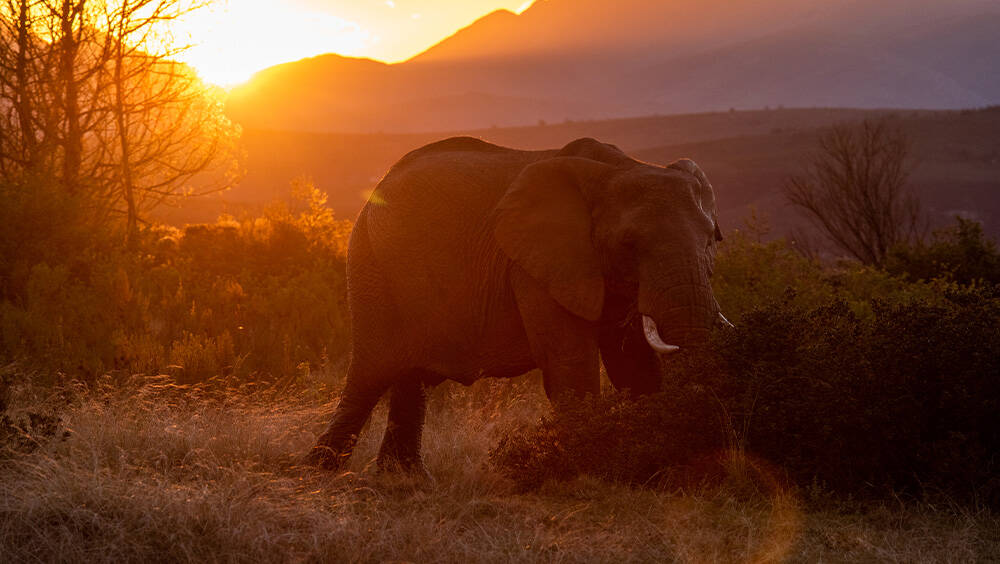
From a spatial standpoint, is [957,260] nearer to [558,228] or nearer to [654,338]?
[558,228]

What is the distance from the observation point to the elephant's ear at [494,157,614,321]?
18.9 feet

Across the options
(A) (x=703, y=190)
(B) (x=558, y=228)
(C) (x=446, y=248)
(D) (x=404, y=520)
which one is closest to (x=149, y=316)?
(C) (x=446, y=248)

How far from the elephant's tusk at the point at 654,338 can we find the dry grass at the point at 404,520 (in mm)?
853

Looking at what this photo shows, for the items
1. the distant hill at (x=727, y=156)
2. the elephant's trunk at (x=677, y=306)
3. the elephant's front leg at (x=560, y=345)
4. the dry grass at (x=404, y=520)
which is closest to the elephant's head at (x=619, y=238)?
the elephant's trunk at (x=677, y=306)

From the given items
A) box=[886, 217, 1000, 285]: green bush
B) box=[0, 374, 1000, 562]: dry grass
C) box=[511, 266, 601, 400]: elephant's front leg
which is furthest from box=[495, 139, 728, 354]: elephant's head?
box=[886, 217, 1000, 285]: green bush

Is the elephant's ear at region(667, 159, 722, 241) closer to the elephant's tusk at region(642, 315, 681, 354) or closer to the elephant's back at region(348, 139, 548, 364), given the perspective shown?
the elephant's back at region(348, 139, 548, 364)

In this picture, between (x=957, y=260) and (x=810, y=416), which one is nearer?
(x=810, y=416)

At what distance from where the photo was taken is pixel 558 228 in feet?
19.7

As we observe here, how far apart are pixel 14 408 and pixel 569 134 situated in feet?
376

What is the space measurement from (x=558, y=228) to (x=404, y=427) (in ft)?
6.59

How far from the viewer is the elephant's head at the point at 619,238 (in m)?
5.55

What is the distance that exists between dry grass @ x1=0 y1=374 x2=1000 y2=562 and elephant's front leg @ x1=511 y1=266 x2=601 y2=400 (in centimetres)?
58

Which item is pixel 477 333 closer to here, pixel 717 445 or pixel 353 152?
pixel 717 445

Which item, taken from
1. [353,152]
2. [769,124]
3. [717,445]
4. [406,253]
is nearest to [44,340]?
[406,253]
